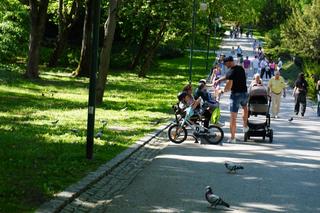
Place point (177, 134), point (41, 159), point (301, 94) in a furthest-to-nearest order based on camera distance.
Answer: point (301, 94) < point (177, 134) < point (41, 159)

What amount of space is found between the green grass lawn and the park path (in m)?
0.60

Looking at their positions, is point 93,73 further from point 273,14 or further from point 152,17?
point 273,14

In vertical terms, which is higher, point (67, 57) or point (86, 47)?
point (86, 47)

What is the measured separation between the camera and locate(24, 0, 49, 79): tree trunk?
30594mm

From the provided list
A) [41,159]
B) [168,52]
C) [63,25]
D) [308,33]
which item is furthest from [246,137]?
[168,52]

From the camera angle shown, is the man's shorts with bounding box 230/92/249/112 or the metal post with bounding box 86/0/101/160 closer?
the metal post with bounding box 86/0/101/160

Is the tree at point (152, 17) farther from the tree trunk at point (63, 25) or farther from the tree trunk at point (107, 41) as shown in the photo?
the tree trunk at point (107, 41)

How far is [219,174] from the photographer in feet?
36.7

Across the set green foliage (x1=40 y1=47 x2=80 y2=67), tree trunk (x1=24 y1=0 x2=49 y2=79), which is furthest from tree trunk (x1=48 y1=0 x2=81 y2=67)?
tree trunk (x1=24 y1=0 x2=49 y2=79)

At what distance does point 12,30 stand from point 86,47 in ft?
20.7

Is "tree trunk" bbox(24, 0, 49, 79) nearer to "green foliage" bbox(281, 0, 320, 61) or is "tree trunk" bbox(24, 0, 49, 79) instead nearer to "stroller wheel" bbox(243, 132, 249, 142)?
"stroller wheel" bbox(243, 132, 249, 142)

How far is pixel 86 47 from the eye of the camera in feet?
113

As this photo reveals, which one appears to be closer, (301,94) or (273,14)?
(301,94)

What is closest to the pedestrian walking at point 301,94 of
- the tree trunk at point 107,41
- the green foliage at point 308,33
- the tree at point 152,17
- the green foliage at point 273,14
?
the tree trunk at point 107,41
